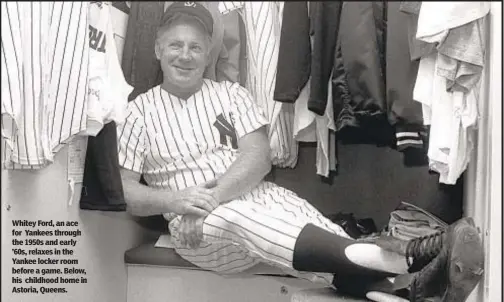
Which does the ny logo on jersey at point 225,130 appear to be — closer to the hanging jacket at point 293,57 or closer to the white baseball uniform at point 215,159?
the white baseball uniform at point 215,159

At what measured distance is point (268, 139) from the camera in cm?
112

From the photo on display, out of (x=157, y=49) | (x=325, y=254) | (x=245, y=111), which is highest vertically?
(x=157, y=49)

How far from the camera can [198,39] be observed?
1.07 metres

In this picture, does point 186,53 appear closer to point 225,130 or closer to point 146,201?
point 225,130

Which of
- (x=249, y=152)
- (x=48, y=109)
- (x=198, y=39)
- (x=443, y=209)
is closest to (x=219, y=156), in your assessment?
(x=249, y=152)

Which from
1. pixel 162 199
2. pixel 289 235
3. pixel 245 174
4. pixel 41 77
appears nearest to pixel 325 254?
pixel 289 235

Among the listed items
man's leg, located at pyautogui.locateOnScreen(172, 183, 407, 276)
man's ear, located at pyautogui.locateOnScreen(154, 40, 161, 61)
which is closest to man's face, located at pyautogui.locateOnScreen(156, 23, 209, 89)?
man's ear, located at pyautogui.locateOnScreen(154, 40, 161, 61)

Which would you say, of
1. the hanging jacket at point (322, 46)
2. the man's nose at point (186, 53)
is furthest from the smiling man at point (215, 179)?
the hanging jacket at point (322, 46)

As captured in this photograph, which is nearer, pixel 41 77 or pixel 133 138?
pixel 41 77

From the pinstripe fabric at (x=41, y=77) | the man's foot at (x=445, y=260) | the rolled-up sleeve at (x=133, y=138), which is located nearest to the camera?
the pinstripe fabric at (x=41, y=77)

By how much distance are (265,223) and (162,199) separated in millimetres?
187
